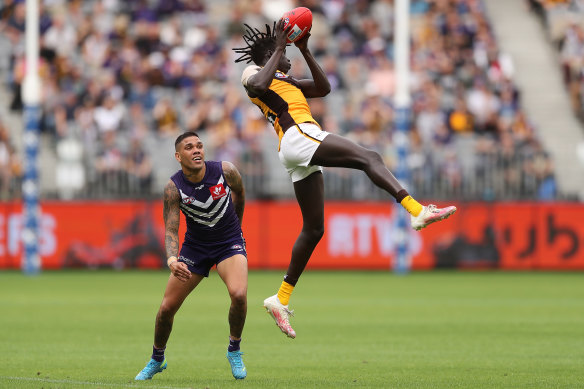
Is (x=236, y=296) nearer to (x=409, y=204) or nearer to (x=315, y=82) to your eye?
(x=409, y=204)

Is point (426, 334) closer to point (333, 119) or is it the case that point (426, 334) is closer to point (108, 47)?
point (333, 119)

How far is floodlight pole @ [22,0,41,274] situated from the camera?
23.2 m

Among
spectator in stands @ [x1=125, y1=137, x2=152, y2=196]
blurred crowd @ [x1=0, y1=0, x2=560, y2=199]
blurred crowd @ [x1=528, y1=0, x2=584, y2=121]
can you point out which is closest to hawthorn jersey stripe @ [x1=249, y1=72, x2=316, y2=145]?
blurred crowd @ [x1=0, y1=0, x2=560, y2=199]

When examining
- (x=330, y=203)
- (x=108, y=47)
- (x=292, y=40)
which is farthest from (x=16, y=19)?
(x=292, y=40)

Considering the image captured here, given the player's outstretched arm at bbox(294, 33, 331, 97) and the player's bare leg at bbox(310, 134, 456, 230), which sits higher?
the player's outstretched arm at bbox(294, 33, 331, 97)

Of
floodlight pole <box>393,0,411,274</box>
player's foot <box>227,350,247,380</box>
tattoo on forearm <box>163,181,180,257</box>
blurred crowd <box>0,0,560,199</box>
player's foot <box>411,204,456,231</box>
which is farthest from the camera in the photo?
blurred crowd <box>0,0,560,199</box>

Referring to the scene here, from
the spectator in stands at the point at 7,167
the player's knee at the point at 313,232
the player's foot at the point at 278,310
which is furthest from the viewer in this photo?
the spectator in stands at the point at 7,167

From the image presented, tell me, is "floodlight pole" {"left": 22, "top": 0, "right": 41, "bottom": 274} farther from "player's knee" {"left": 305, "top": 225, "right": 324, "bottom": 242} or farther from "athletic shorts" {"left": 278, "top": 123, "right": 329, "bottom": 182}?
"athletic shorts" {"left": 278, "top": 123, "right": 329, "bottom": 182}

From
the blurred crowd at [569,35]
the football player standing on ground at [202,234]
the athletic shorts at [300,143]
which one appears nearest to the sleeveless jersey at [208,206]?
the football player standing on ground at [202,234]

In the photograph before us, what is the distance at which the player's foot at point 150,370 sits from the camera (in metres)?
9.92

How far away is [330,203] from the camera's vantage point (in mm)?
24531

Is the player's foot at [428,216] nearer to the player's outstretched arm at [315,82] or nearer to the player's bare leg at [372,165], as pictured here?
the player's bare leg at [372,165]

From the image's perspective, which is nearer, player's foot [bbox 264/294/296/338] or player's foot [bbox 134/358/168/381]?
player's foot [bbox 134/358/168/381]

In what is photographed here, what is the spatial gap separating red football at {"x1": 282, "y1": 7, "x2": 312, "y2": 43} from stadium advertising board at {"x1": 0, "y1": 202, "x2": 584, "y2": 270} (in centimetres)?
1420
